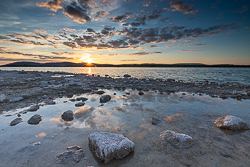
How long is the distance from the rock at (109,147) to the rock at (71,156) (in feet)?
1.21

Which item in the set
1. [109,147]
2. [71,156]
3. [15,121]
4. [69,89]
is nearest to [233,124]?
[109,147]

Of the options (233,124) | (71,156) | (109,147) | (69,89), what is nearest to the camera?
(109,147)

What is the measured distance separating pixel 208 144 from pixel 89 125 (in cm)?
475

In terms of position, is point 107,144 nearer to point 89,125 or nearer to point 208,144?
point 89,125

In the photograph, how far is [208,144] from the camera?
394cm

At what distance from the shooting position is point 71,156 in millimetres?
3332

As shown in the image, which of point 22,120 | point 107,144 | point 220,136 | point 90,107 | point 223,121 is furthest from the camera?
point 90,107

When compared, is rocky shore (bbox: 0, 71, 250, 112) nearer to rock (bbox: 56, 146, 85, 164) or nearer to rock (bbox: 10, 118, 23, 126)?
rock (bbox: 10, 118, 23, 126)

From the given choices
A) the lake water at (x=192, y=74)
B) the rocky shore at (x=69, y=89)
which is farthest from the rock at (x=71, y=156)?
the lake water at (x=192, y=74)

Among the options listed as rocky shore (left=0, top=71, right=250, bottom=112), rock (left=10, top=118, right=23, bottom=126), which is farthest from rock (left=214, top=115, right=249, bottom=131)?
rock (left=10, top=118, right=23, bottom=126)

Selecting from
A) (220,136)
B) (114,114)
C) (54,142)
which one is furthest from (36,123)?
(220,136)

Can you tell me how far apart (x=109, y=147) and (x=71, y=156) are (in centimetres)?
120

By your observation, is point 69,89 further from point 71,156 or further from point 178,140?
point 178,140

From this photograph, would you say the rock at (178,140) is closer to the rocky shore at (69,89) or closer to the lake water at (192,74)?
the rocky shore at (69,89)
